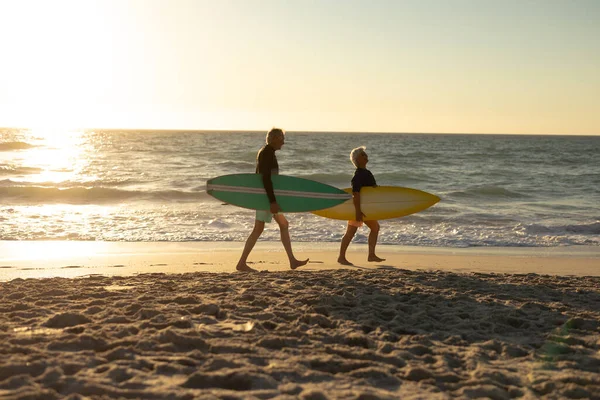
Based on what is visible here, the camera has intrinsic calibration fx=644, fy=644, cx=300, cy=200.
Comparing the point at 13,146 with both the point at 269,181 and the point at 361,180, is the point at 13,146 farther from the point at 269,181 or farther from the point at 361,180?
the point at 269,181

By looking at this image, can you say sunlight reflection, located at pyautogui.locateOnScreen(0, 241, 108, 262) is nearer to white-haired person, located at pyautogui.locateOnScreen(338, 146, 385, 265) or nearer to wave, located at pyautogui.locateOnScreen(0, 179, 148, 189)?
white-haired person, located at pyautogui.locateOnScreen(338, 146, 385, 265)

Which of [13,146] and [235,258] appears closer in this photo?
[235,258]

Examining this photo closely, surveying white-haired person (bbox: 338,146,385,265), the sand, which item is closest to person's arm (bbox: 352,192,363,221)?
white-haired person (bbox: 338,146,385,265)

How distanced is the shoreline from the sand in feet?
1.73

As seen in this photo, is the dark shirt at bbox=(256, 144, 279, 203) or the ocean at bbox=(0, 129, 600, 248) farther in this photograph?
the ocean at bbox=(0, 129, 600, 248)

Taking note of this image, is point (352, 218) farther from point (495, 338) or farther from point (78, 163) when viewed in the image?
point (78, 163)

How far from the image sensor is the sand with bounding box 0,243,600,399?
3449mm

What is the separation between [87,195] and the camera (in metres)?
17.1

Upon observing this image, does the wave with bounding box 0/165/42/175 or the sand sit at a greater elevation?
the sand

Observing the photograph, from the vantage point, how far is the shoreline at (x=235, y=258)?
24.9 ft

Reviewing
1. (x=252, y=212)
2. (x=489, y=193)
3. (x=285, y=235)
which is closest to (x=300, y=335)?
(x=285, y=235)

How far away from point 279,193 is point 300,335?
3603mm

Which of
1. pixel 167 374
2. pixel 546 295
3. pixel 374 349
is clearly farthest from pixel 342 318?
pixel 546 295

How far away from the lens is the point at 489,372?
3.70m
